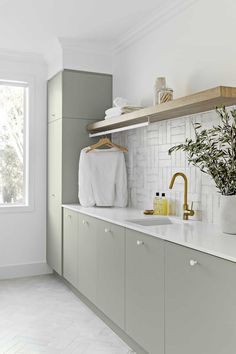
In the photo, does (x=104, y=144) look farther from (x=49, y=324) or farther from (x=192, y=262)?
(x=192, y=262)

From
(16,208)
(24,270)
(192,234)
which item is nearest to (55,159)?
(16,208)

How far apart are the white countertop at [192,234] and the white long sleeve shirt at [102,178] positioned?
660 mm

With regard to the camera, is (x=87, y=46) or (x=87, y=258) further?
(x=87, y=46)

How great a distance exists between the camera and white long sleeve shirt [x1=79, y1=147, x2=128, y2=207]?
388 cm


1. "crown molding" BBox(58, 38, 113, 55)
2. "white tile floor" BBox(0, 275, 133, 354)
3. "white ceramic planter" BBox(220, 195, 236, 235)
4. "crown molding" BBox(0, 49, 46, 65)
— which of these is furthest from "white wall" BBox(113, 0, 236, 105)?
"white tile floor" BBox(0, 275, 133, 354)

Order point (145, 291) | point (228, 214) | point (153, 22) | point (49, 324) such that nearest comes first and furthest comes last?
point (228, 214) → point (145, 291) → point (49, 324) → point (153, 22)

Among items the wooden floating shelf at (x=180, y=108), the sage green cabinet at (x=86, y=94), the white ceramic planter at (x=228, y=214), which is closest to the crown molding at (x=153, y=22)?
the sage green cabinet at (x=86, y=94)

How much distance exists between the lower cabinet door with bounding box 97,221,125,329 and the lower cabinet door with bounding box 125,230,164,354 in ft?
0.32

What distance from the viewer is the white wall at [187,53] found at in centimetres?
263

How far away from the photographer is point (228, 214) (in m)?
2.26

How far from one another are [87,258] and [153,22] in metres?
2.12

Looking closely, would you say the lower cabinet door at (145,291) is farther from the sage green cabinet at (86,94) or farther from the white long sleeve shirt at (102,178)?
the sage green cabinet at (86,94)

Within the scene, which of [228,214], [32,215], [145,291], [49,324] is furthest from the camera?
[32,215]

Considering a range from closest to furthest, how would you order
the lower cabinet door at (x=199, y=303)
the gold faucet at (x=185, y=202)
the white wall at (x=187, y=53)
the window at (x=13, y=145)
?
the lower cabinet door at (x=199, y=303), the white wall at (x=187, y=53), the gold faucet at (x=185, y=202), the window at (x=13, y=145)
